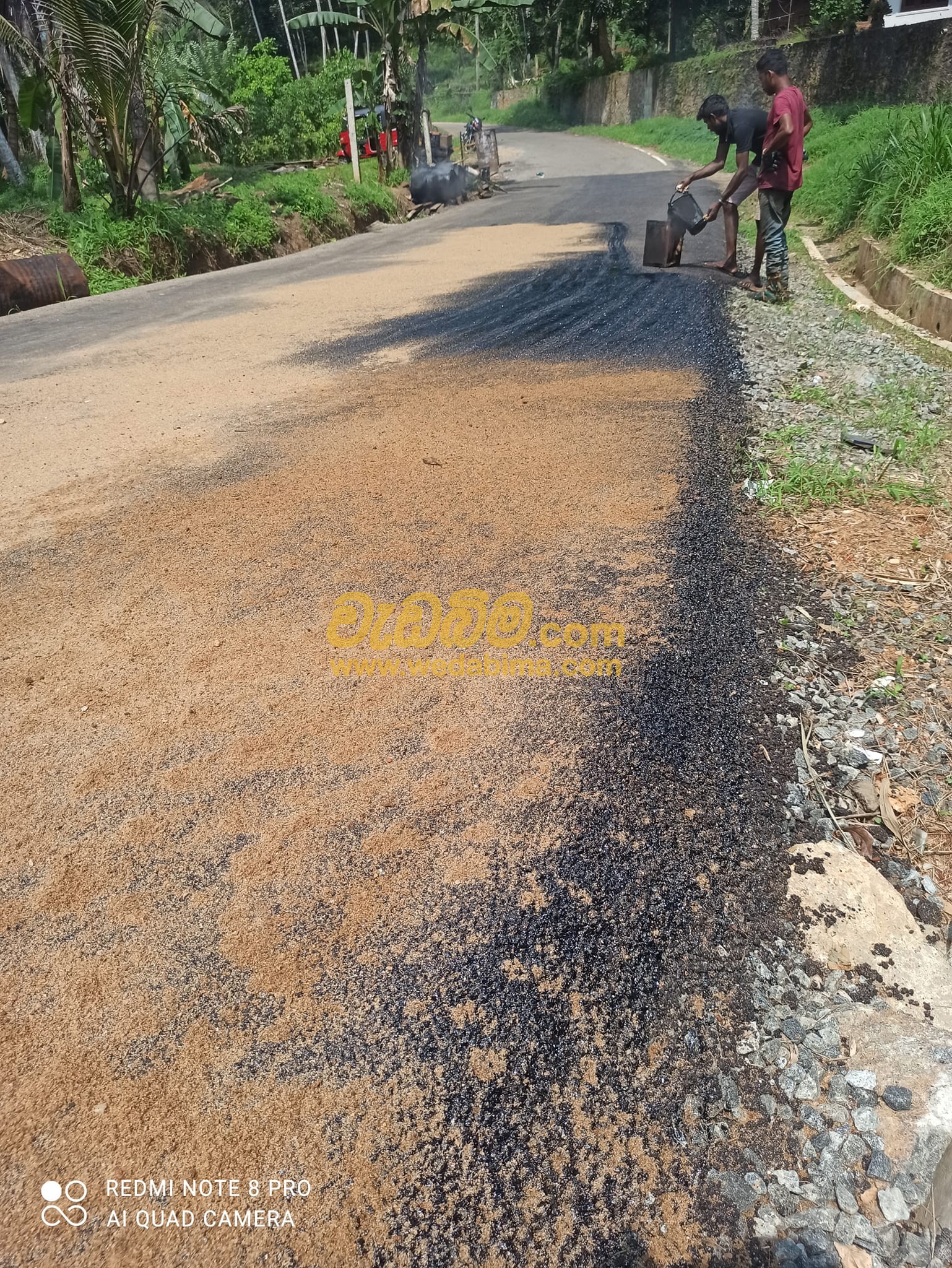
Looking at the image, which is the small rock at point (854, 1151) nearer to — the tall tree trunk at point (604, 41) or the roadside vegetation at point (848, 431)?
the roadside vegetation at point (848, 431)

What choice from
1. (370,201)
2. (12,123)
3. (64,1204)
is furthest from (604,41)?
(64,1204)

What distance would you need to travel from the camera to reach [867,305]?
7.18 metres

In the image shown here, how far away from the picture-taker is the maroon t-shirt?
660 centimetres

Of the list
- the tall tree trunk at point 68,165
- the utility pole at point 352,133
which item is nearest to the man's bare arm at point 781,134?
the tall tree trunk at point 68,165

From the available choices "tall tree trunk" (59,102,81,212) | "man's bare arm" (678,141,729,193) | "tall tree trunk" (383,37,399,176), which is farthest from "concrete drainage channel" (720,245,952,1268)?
"tall tree trunk" (383,37,399,176)

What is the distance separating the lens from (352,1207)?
1520 mm

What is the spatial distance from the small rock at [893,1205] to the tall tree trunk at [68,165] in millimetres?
13132

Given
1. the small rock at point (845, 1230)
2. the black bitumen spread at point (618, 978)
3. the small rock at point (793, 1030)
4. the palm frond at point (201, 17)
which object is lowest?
the small rock at point (845, 1230)

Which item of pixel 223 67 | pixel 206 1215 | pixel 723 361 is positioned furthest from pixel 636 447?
pixel 223 67

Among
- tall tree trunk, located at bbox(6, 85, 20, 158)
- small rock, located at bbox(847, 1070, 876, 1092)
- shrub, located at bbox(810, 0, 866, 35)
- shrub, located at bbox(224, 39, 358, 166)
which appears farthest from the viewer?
shrub, located at bbox(810, 0, 866, 35)

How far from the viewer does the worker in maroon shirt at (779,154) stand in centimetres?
661

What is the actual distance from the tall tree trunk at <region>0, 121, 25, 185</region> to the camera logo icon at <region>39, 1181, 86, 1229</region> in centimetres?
1556

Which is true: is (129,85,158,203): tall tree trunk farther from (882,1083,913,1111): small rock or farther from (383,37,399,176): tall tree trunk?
(882,1083,913,1111): small rock

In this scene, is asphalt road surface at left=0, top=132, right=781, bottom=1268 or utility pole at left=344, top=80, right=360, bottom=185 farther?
utility pole at left=344, top=80, right=360, bottom=185
